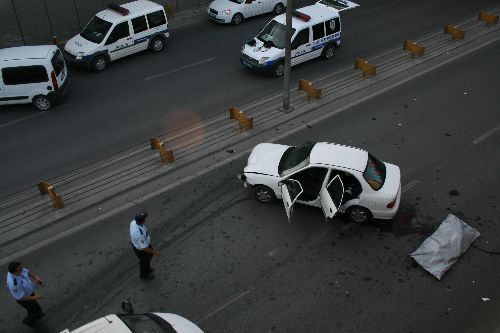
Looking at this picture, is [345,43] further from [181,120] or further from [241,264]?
[241,264]

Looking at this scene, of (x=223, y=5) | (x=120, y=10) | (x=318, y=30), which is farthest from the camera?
(x=223, y=5)

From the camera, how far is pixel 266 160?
11.2 metres

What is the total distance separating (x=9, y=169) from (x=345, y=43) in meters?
13.0

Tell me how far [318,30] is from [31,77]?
9.64 meters

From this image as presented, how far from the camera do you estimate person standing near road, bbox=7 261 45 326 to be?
25.4ft

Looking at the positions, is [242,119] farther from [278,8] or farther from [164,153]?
[278,8]

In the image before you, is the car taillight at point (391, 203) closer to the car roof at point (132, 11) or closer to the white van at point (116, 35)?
the white van at point (116, 35)

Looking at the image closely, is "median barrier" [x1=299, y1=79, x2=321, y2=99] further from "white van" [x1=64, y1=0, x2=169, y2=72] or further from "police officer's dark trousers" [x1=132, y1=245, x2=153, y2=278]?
"police officer's dark trousers" [x1=132, y1=245, x2=153, y2=278]

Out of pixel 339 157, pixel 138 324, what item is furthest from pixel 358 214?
pixel 138 324

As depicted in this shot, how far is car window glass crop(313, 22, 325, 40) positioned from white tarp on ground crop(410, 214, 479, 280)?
346 inches

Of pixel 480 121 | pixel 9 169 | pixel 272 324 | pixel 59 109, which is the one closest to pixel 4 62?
pixel 59 109

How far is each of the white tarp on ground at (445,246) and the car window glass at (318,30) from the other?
8.79 metres

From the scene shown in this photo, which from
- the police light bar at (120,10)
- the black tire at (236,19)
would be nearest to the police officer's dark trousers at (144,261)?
the police light bar at (120,10)

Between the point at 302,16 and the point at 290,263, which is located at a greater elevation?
the point at 302,16
